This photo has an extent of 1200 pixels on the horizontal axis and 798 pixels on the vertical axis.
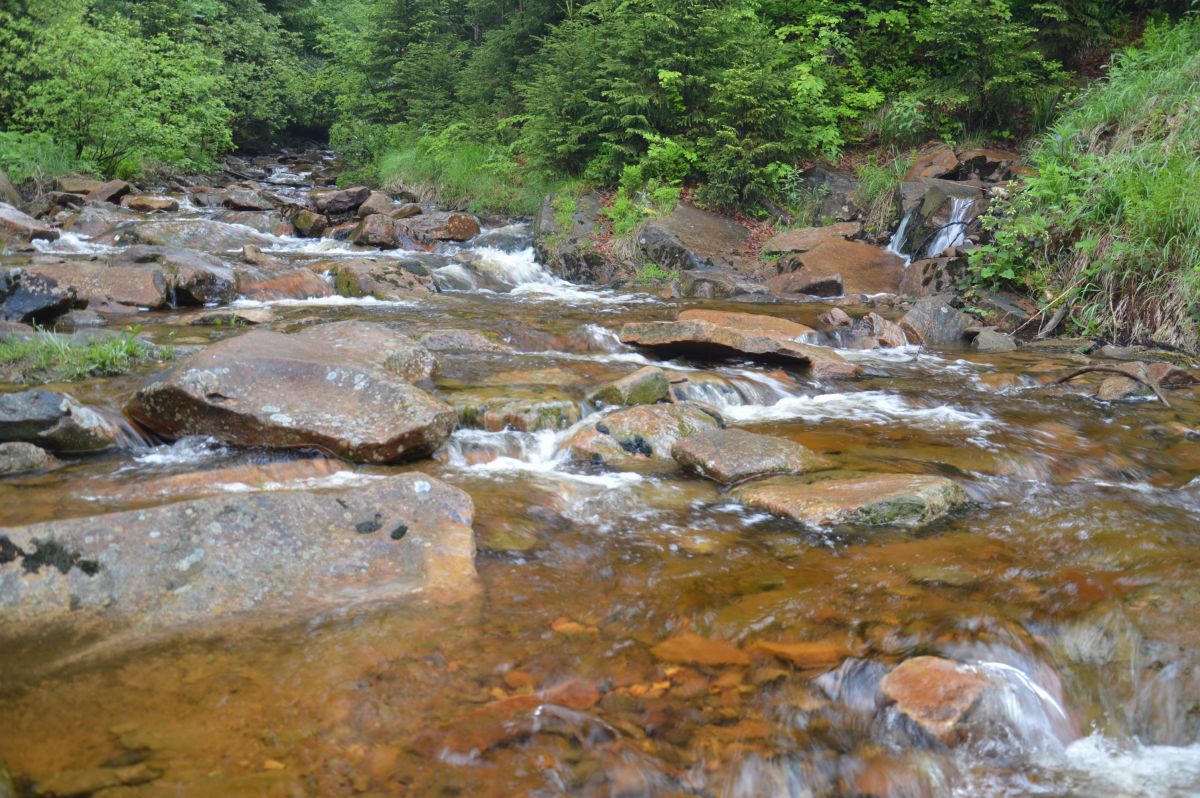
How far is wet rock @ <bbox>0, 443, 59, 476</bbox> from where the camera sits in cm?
479

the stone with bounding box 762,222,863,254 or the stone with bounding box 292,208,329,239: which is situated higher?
the stone with bounding box 762,222,863,254

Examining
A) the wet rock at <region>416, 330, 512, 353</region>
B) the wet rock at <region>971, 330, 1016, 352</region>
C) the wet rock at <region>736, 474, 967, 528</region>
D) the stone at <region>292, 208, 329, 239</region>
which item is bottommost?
the stone at <region>292, 208, 329, 239</region>

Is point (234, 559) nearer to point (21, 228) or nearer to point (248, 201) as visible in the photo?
point (21, 228)

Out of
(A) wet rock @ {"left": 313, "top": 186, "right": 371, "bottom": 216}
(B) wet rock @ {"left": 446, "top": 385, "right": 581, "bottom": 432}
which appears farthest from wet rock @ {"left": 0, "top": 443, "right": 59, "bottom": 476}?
(A) wet rock @ {"left": 313, "top": 186, "right": 371, "bottom": 216}

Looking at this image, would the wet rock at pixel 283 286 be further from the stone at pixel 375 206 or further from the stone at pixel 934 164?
the stone at pixel 934 164

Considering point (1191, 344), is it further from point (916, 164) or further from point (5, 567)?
point (5, 567)

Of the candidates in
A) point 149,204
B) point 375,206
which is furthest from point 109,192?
point 375,206

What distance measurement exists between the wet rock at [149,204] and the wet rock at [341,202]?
3.00m

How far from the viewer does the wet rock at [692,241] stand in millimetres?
13266

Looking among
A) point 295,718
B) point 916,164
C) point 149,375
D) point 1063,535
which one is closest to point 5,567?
point 295,718

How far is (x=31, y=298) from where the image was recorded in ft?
26.8

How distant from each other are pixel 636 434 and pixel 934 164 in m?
10.4

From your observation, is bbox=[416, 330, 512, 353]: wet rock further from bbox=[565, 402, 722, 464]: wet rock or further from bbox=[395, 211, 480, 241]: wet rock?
bbox=[395, 211, 480, 241]: wet rock

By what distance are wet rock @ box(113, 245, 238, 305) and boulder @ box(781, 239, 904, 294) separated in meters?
8.21
